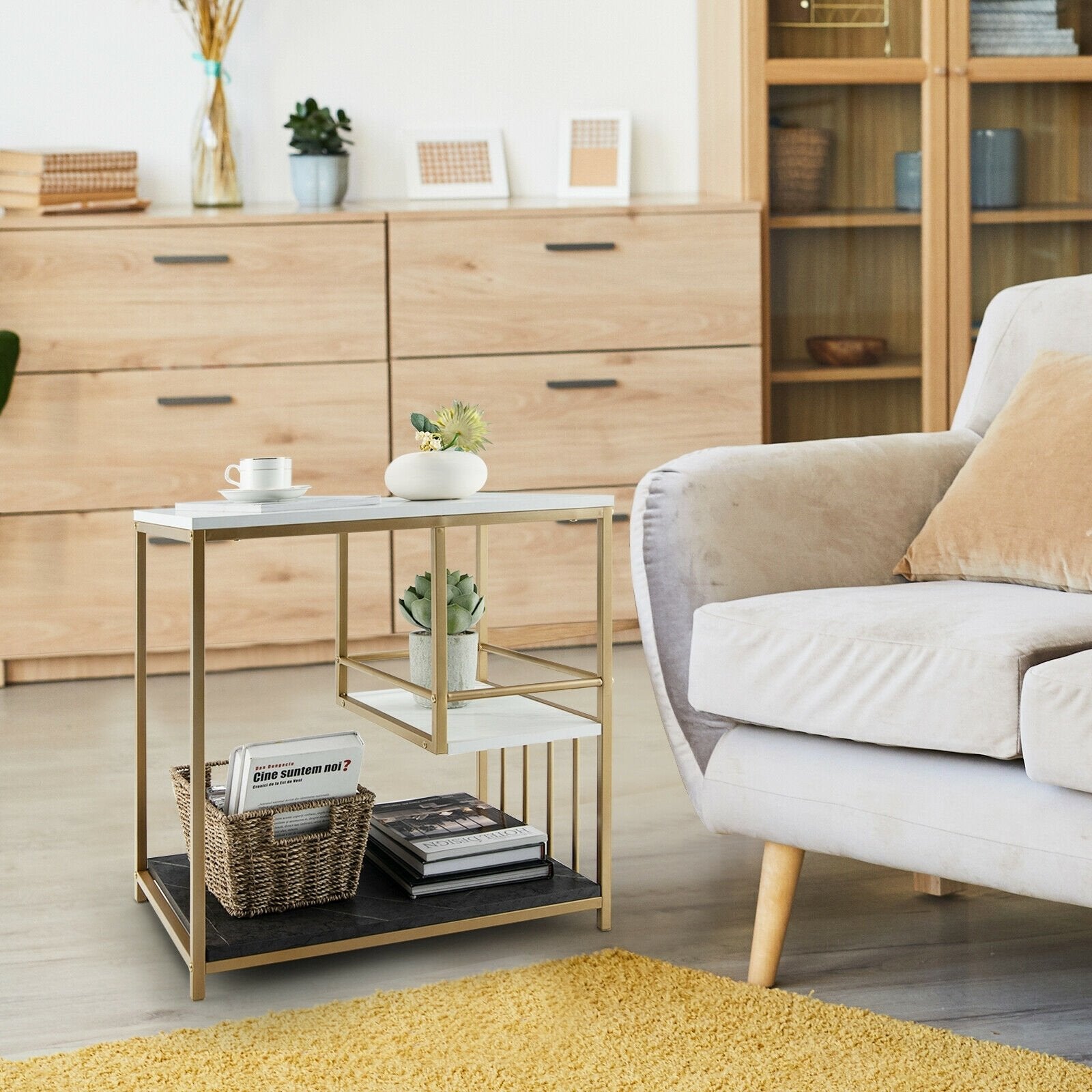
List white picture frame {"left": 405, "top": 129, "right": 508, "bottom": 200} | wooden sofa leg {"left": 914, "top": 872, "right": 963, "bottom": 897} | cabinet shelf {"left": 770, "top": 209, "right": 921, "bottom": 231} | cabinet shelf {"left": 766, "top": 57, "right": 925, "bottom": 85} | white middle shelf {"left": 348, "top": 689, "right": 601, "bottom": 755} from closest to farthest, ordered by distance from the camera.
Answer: white middle shelf {"left": 348, "top": 689, "right": 601, "bottom": 755}
wooden sofa leg {"left": 914, "top": 872, "right": 963, "bottom": 897}
cabinet shelf {"left": 766, "top": 57, "right": 925, "bottom": 85}
cabinet shelf {"left": 770, "top": 209, "right": 921, "bottom": 231}
white picture frame {"left": 405, "top": 129, "right": 508, "bottom": 200}

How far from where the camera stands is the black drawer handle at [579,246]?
3.21 m

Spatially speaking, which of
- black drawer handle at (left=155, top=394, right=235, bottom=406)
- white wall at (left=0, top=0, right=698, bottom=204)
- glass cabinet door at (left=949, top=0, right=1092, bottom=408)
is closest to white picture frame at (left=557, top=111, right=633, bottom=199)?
white wall at (left=0, top=0, right=698, bottom=204)

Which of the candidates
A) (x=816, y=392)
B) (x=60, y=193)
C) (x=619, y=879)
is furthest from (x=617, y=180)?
(x=619, y=879)

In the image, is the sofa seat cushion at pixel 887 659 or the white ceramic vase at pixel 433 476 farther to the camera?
the white ceramic vase at pixel 433 476

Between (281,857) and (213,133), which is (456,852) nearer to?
(281,857)

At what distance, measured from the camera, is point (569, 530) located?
129 inches

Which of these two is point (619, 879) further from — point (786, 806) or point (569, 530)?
point (569, 530)

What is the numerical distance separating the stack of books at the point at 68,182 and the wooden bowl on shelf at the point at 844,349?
1585 mm

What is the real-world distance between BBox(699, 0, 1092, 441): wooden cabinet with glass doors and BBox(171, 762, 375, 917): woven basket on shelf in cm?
204

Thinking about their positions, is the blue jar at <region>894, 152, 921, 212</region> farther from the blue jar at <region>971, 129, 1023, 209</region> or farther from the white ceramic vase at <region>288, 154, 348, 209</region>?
the white ceramic vase at <region>288, 154, 348, 209</region>

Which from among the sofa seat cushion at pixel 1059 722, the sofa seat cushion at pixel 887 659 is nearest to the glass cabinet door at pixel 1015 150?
the sofa seat cushion at pixel 887 659

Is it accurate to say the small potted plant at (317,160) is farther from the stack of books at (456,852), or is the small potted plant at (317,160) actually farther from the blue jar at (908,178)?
the stack of books at (456,852)

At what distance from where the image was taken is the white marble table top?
1.46 metres

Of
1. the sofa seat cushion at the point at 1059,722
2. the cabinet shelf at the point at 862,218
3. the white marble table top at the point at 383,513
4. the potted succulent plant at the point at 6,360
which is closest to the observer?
the sofa seat cushion at the point at 1059,722
